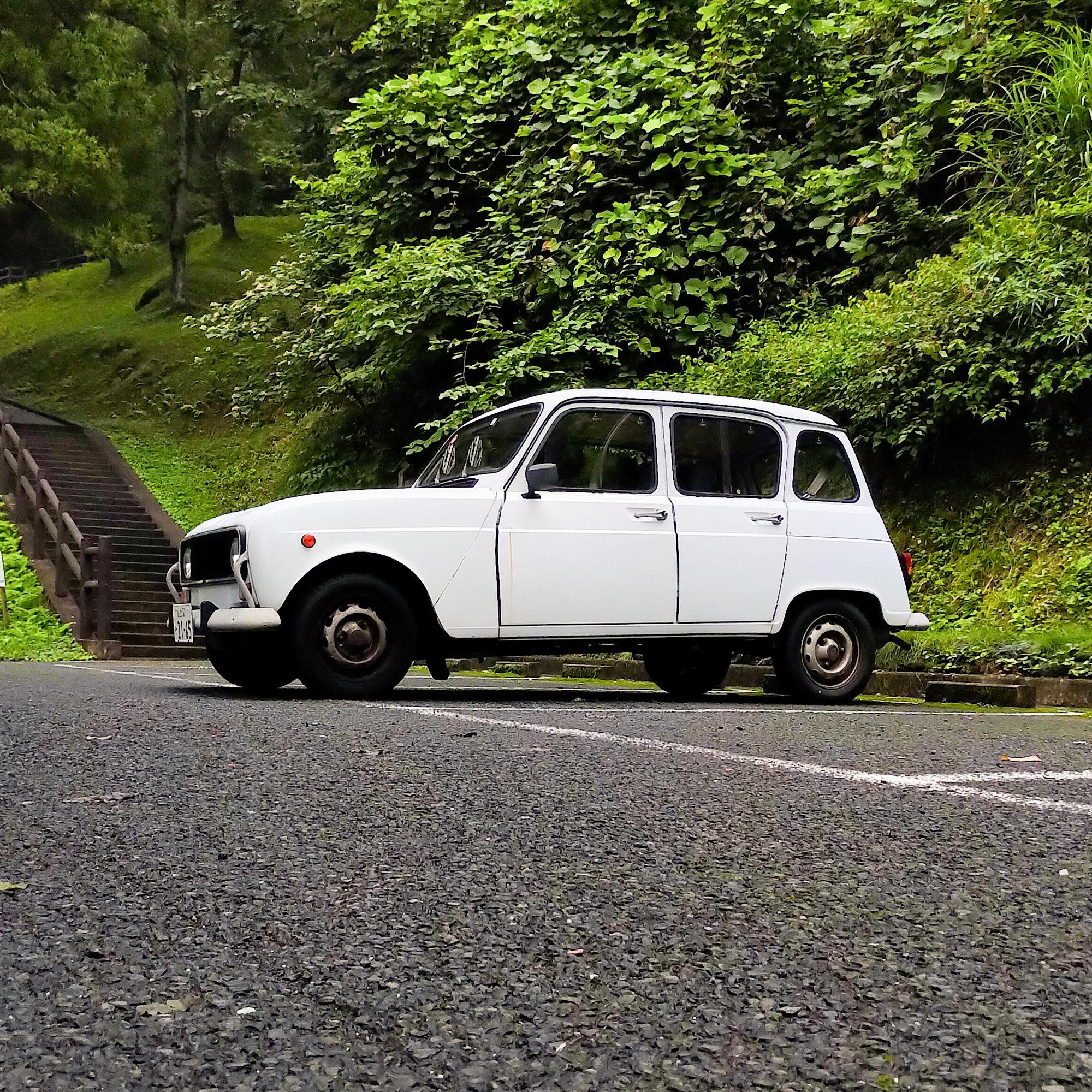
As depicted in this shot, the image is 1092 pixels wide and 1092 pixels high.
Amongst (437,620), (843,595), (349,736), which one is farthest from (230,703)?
(843,595)

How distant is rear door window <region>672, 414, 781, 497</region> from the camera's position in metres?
8.13

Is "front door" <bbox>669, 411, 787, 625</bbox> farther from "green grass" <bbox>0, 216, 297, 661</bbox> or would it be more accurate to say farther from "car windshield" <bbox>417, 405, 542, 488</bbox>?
"green grass" <bbox>0, 216, 297, 661</bbox>

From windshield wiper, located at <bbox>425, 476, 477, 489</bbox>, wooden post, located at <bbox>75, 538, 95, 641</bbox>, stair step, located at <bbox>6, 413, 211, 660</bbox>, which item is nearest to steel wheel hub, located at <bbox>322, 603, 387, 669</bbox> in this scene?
windshield wiper, located at <bbox>425, 476, 477, 489</bbox>

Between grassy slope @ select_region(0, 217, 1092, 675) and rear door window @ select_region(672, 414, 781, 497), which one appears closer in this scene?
rear door window @ select_region(672, 414, 781, 497)

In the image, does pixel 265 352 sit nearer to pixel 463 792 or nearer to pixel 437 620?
pixel 437 620

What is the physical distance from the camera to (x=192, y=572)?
26.5 feet

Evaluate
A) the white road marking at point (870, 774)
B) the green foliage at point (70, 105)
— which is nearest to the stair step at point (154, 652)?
the white road marking at point (870, 774)

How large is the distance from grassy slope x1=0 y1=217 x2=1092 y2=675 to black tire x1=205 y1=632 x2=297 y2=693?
14.8 feet

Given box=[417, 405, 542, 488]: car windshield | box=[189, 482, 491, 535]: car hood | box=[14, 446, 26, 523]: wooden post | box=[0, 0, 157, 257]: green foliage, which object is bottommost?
box=[189, 482, 491, 535]: car hood

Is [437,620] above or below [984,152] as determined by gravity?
below

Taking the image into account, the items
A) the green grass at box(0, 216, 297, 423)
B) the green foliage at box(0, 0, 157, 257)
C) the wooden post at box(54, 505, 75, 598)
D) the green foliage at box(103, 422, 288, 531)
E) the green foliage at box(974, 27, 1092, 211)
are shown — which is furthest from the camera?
the green grass at box(0, 216, 297, 423)

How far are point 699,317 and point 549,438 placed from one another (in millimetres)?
6342

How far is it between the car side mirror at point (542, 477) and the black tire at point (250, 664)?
6.04 ft

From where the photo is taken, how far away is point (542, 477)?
7453 mm
